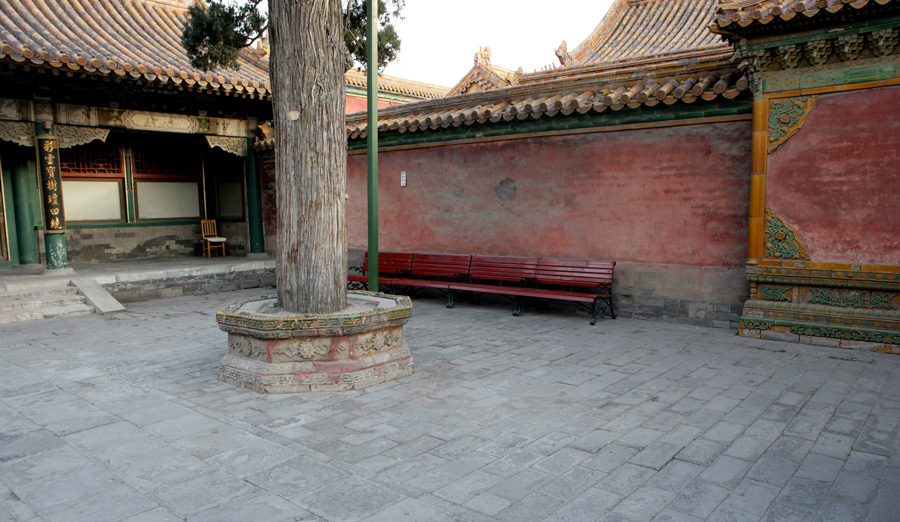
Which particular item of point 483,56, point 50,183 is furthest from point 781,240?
point 483,56

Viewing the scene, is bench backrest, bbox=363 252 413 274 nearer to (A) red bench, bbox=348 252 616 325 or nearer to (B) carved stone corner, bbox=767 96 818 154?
(A) red bench, bbox=348 252 616 325

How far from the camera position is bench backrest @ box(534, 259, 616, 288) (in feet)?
25.9

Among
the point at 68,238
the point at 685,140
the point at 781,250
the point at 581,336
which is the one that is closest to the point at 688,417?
the point at 581,336

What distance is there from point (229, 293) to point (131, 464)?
7.78 meters

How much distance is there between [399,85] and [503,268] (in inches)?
470

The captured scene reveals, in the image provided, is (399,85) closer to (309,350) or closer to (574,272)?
(574,272)

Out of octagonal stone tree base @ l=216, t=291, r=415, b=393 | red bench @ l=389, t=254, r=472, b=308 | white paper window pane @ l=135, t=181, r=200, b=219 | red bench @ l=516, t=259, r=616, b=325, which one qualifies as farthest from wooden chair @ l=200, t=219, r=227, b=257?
octagonal stone tree base @ l=216, t=291, r=415, b=393

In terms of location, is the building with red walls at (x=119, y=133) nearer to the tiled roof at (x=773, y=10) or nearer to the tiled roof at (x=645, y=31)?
the tiled roof at (x=773, y=10)

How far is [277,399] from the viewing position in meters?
4.73

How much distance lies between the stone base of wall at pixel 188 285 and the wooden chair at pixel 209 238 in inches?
80.9

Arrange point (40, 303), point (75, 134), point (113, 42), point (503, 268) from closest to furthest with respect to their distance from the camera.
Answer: point (40, 303), point (503, 268), point (75, 134), point (113, 42)

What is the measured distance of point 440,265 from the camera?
31.4ft

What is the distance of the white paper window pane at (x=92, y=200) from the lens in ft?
39.2

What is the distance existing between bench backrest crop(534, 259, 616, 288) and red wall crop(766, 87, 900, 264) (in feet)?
6.95
